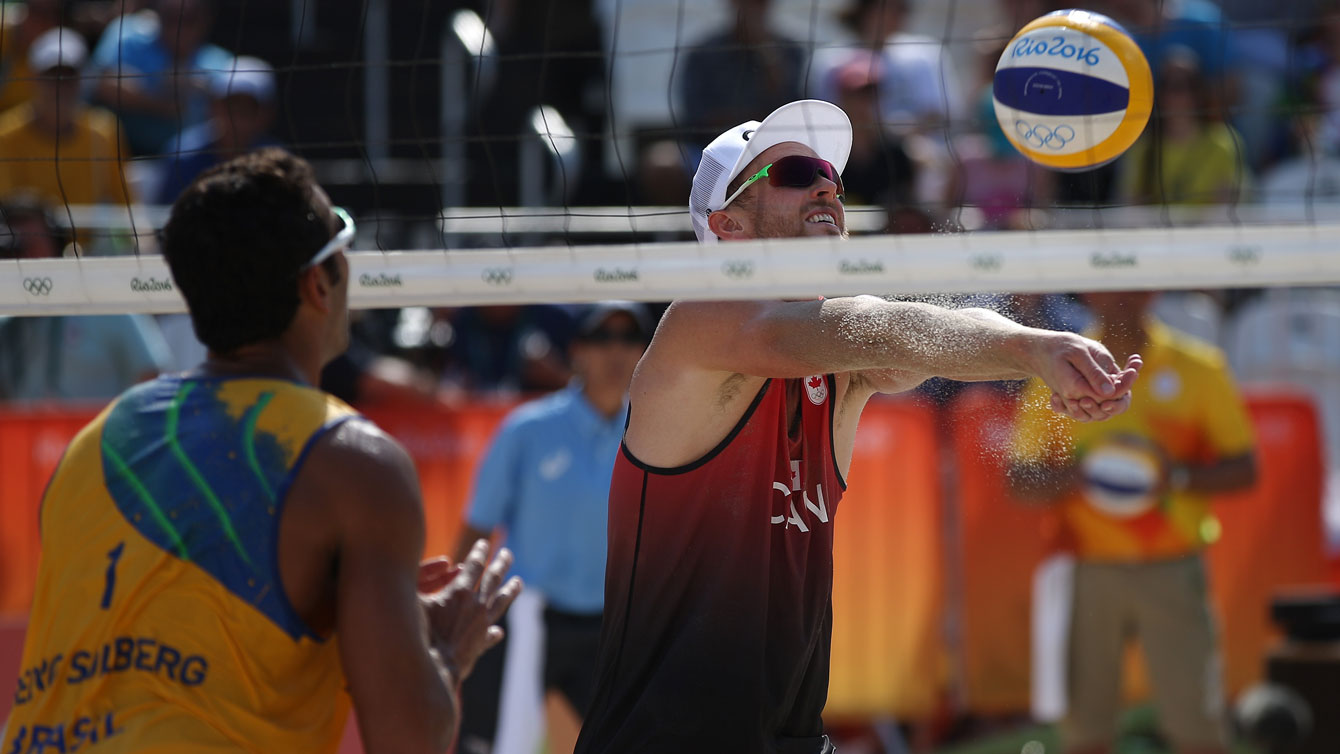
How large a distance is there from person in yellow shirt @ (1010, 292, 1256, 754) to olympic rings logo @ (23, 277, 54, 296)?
4088 mm

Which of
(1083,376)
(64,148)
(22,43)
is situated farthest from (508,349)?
(1083,376)

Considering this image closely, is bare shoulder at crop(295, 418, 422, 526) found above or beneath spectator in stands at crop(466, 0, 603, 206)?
beneath

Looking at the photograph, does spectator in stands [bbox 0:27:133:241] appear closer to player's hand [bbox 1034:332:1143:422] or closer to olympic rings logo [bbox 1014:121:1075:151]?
olympic rings logo [bbox 1014:121:1075:151]

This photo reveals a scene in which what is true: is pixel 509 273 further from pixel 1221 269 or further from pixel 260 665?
pixel 1221 269

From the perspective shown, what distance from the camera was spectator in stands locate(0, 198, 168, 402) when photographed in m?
6.69

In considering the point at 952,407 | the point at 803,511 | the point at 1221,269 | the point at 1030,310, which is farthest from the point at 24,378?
the point at 1221,269

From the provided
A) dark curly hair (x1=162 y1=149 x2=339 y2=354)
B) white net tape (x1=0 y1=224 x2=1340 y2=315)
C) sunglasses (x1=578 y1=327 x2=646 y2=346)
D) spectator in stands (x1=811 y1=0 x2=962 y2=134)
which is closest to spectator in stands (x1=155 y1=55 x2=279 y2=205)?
sunglasses (x1=578 y1=327 x2=646 y2=346)

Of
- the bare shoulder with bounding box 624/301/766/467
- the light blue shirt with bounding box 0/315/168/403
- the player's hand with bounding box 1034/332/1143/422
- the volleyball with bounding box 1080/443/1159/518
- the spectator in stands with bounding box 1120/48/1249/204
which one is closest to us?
the player's hand with bounding box 1034/332/1143/422

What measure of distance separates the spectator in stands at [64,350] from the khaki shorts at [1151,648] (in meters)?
4.31

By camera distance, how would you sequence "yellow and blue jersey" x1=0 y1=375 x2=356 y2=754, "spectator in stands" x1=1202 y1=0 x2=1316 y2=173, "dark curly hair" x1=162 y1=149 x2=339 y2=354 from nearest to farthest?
"yellow and blue jersey" x1=0 y1=375 x2=356 y2=754 < "dark curly hair" x1=162 y1=149 x2=339 y2=354 < "spectator in stands" x1=1202 y1=0 x2=1316 y2=173

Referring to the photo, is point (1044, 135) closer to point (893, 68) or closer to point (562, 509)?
point (562, 509)

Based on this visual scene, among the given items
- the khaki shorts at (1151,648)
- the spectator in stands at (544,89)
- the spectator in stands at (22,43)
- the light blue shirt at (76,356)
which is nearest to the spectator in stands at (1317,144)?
the khaki shorts at (1151,648)

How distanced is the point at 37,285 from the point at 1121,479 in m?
4.55

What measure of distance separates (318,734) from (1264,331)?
670 cm
